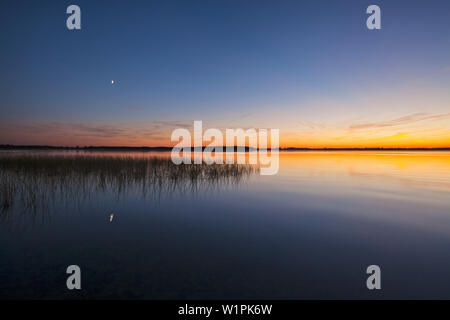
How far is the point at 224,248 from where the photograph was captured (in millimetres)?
4633

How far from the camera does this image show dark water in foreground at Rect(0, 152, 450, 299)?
325 centimetres

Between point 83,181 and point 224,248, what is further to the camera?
point 83,181

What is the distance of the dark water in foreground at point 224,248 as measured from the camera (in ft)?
10.7

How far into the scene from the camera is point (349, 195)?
33.2ft

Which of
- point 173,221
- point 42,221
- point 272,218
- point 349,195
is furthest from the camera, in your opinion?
point 349,195

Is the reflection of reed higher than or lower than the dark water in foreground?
higher

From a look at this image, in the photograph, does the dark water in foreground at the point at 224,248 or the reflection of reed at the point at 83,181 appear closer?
the dark water in foreground at the point at 224,248

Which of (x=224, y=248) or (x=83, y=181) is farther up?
(x=83, y=181)

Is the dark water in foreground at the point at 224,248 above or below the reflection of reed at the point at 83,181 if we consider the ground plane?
below

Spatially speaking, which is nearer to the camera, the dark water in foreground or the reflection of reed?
the dark water in foreground

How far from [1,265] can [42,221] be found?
2.73 meters
